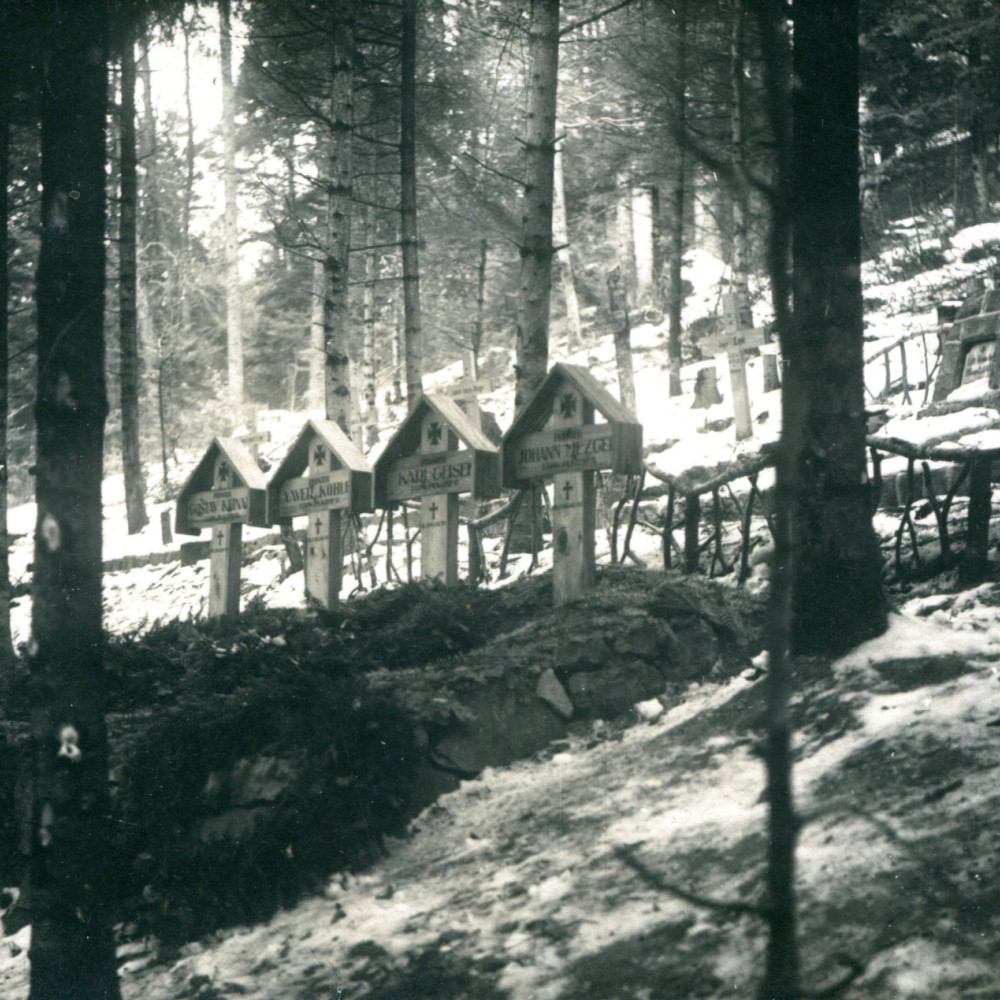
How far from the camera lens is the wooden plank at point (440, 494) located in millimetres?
8109

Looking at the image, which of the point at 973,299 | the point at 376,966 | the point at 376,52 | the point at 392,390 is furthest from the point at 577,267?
the point at 376,966

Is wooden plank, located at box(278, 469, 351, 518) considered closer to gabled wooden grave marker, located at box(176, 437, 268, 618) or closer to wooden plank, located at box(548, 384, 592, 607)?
gabled wooden grave marker, located at box(176, 437, 268, 618)

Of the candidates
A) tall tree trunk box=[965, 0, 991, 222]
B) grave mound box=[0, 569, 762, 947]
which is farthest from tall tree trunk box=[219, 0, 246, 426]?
grave mound box=[0, 569, 762, 947]

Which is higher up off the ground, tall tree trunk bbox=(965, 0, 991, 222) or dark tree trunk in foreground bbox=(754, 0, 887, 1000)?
tall tree trunk bbox=(965, 0, 991, 222)

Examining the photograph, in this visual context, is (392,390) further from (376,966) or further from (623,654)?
(376,966)

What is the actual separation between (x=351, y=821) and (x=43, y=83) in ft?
11.8

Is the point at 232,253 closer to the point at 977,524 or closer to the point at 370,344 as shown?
the point at 370,344

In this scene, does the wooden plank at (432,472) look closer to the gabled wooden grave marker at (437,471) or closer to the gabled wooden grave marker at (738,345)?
the gabled wooden grave marker at (437,471)

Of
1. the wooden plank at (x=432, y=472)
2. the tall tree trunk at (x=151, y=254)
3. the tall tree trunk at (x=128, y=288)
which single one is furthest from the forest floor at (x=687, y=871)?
the tall tree trunk at (x=151, y=254)

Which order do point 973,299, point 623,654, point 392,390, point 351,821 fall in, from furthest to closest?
1. point 392,390
2. point 973,299
3. point 623,654
4. point 351,821

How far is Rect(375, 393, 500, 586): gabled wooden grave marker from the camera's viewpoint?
26.3 ft

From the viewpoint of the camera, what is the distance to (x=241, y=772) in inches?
209

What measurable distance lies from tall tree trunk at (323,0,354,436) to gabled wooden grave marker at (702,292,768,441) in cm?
621

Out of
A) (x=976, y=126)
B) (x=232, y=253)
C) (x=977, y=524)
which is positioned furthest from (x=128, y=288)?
(x=976, y=126)
